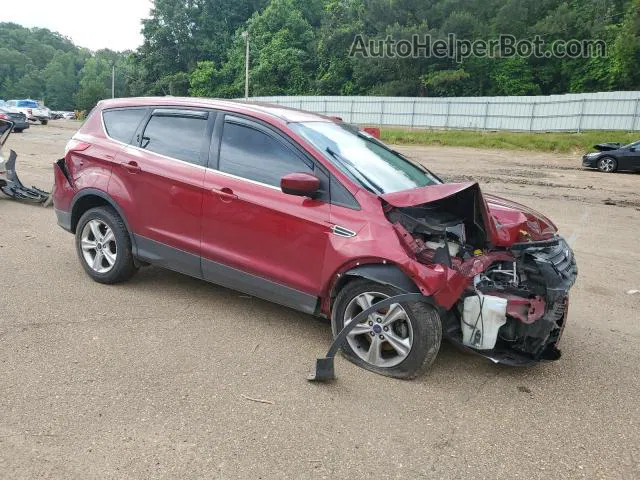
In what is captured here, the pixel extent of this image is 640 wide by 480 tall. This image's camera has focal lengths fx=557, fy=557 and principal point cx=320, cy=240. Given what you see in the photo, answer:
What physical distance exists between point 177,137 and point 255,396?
7.97 ft

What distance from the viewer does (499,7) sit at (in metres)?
51.8

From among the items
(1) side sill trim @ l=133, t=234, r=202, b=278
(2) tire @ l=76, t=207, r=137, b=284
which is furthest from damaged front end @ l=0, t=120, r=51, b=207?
(1) side sill trim @ l=133, t=234, r=202, b=278

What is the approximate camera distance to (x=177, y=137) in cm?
475

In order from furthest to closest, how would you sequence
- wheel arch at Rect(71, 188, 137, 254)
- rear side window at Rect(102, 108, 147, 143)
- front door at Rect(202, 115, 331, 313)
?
rear side window at Rect(102, 108, 147, 143), wheel arch at Rect(71, 188, 137, 254), front door at Rect(202, 115, 331, 313)

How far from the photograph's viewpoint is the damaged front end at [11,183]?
8.97 m

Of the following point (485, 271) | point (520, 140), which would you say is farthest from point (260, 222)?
point (520, 140)

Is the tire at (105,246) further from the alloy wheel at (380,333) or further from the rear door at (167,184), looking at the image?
the alloy wheel at (380,333)

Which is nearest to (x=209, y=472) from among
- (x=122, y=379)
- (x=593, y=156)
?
(x=122, y=379)

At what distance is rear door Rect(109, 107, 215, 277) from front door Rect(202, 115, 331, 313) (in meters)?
0.15

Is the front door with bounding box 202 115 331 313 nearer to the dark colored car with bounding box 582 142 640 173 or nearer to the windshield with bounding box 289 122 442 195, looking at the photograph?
the windshield with bounding box 289 122 442 195

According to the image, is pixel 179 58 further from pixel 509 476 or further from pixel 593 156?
pixel 509 476

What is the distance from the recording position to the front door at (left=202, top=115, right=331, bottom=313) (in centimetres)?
392

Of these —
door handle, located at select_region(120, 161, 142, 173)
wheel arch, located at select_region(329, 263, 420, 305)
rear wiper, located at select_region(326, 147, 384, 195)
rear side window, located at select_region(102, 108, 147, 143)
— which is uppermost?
rear side window, located at select_region(102, 108, 147, 143)
